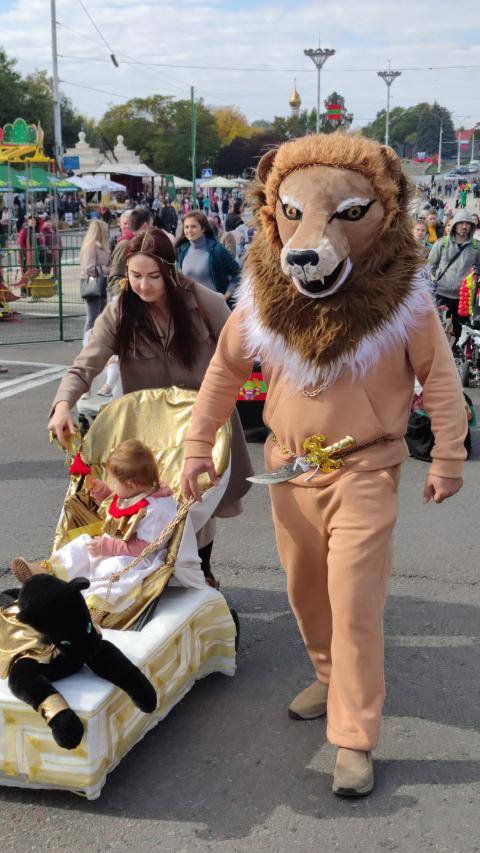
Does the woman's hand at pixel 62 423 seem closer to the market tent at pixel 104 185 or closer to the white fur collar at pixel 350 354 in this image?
the white fur collar at pixel 350 354

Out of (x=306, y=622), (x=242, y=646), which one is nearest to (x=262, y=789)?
(x=306, y=622)

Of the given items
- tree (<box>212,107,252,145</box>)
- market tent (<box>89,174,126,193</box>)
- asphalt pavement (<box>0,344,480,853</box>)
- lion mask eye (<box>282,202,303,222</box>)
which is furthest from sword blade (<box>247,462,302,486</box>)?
tree (<box>212,107,252,145</box>)

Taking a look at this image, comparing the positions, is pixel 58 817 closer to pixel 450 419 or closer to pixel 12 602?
pixel 12 602

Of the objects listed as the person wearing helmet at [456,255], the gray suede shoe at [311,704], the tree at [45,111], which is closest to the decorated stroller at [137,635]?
the gray suede shoe at [311,704]

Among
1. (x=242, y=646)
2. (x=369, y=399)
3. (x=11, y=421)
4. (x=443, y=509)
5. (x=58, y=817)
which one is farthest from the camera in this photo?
(x=11, y=421)

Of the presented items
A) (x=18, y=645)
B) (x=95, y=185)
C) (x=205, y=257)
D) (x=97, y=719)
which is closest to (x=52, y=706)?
(x=97, y=719)

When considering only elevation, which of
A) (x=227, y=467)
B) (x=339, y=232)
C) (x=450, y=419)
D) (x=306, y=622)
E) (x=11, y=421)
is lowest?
(x=11, y=421)

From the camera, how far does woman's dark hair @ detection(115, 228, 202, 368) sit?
13.8ft

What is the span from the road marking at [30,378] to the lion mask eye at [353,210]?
738 cm

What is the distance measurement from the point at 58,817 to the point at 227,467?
154 centimetres

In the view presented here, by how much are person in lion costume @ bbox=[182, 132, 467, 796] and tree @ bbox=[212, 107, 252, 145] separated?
363 feet

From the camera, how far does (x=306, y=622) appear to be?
145 inches

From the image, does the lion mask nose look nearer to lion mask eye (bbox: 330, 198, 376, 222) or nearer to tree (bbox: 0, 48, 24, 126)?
lion mask eye (bbox: 330, 198, 376, 222)

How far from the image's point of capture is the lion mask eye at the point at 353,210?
331 centimetres
